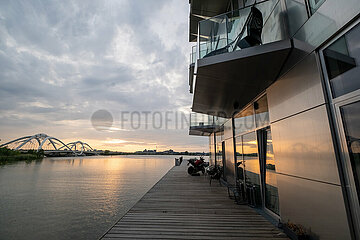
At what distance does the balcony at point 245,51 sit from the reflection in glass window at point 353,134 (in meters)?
1.11

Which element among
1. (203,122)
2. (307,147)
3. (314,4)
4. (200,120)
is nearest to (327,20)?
(314,4)

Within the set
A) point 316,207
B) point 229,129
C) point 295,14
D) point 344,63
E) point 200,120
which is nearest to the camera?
point 344,63

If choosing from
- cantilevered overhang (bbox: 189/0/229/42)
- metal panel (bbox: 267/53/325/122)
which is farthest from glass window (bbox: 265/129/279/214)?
cantilevered overhang (bbox: 189/0/229/42)

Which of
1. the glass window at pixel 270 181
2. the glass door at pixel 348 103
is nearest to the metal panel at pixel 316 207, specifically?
the glass door at pixel 348 103

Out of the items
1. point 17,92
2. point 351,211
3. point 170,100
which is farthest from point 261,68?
point 17,92

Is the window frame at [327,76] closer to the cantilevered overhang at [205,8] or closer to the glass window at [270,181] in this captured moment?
the glass window at [270,181]

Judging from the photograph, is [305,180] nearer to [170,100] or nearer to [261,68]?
[261,68]

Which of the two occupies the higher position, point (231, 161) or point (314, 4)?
point (314, 4)

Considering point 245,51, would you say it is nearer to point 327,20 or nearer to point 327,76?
point 327,20

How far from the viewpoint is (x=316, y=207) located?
212 cm

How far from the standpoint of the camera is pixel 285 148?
2.88m

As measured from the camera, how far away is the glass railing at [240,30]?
2.91 metres

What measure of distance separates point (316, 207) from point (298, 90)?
1754mm

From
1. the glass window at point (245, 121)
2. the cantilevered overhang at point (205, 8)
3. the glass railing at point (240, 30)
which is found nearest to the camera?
the glass railing at point (240, 30)
